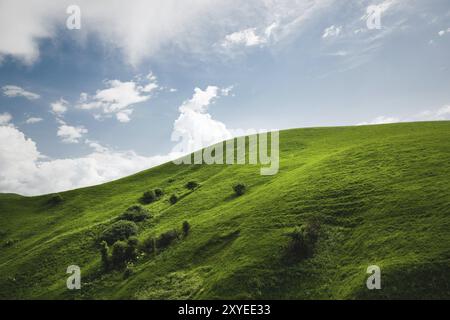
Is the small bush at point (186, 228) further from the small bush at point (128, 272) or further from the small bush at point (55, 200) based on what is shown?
the small bush at point (55, 200)

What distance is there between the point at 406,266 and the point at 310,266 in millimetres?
7275

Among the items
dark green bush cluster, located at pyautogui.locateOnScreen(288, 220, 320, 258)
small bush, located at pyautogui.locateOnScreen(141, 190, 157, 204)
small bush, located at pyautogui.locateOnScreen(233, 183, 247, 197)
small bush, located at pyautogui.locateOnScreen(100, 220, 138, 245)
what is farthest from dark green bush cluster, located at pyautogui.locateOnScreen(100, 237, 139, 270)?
small bush, located at pyautogui.locateOnScreen(141, 190, 157, 204)

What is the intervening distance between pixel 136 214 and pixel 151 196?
10804 mm

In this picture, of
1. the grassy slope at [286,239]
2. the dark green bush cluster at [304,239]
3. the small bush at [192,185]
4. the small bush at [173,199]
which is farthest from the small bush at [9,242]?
the dark green bush cluster at [304,239]

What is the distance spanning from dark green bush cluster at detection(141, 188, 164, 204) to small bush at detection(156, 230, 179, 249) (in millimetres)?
26594

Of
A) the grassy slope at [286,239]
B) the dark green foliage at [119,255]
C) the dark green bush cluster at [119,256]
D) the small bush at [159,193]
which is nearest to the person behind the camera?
the grassy slope at [286,239]

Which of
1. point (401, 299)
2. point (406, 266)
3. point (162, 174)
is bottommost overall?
point (401, 299)

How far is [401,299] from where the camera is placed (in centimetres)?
2256

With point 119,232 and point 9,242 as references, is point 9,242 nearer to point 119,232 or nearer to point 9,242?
point 9,242

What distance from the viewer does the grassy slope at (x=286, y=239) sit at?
26219 millimetres

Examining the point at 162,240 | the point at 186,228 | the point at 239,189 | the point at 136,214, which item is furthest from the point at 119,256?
the point at 239,189

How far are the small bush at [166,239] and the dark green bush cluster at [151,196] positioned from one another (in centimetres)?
2659
